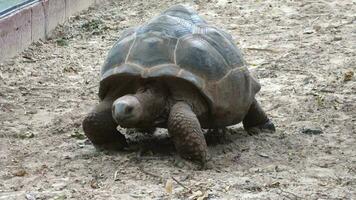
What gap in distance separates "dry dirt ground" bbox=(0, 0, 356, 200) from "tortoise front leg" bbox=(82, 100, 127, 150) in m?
0.08

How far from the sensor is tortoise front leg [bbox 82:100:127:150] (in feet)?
14.6

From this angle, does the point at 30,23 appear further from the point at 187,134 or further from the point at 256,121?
the point at 187,134

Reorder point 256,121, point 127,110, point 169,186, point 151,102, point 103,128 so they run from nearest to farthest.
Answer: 1. point 169,186
2. point 127,110
3. point 151,102
4. point 103,128
5. point 256,121

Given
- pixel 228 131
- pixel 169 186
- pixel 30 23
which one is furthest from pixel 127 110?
pixel 30 23

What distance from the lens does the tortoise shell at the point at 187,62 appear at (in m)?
4.28

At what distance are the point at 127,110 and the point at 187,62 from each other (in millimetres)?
437

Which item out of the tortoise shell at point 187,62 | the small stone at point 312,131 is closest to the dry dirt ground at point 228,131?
the small stone at point 312,131

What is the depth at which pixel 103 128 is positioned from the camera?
176 inches

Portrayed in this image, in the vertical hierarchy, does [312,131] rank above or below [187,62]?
below

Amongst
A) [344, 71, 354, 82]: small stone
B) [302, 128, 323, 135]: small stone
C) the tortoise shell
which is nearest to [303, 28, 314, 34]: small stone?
[344, 71, 354, 82]: small stone

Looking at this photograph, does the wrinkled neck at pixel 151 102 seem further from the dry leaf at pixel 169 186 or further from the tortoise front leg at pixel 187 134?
the dry leaf at pixel 169 186

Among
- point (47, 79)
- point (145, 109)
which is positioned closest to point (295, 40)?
point (47, 79)

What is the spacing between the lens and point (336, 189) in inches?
149

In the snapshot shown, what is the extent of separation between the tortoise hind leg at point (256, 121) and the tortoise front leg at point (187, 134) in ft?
2.49
